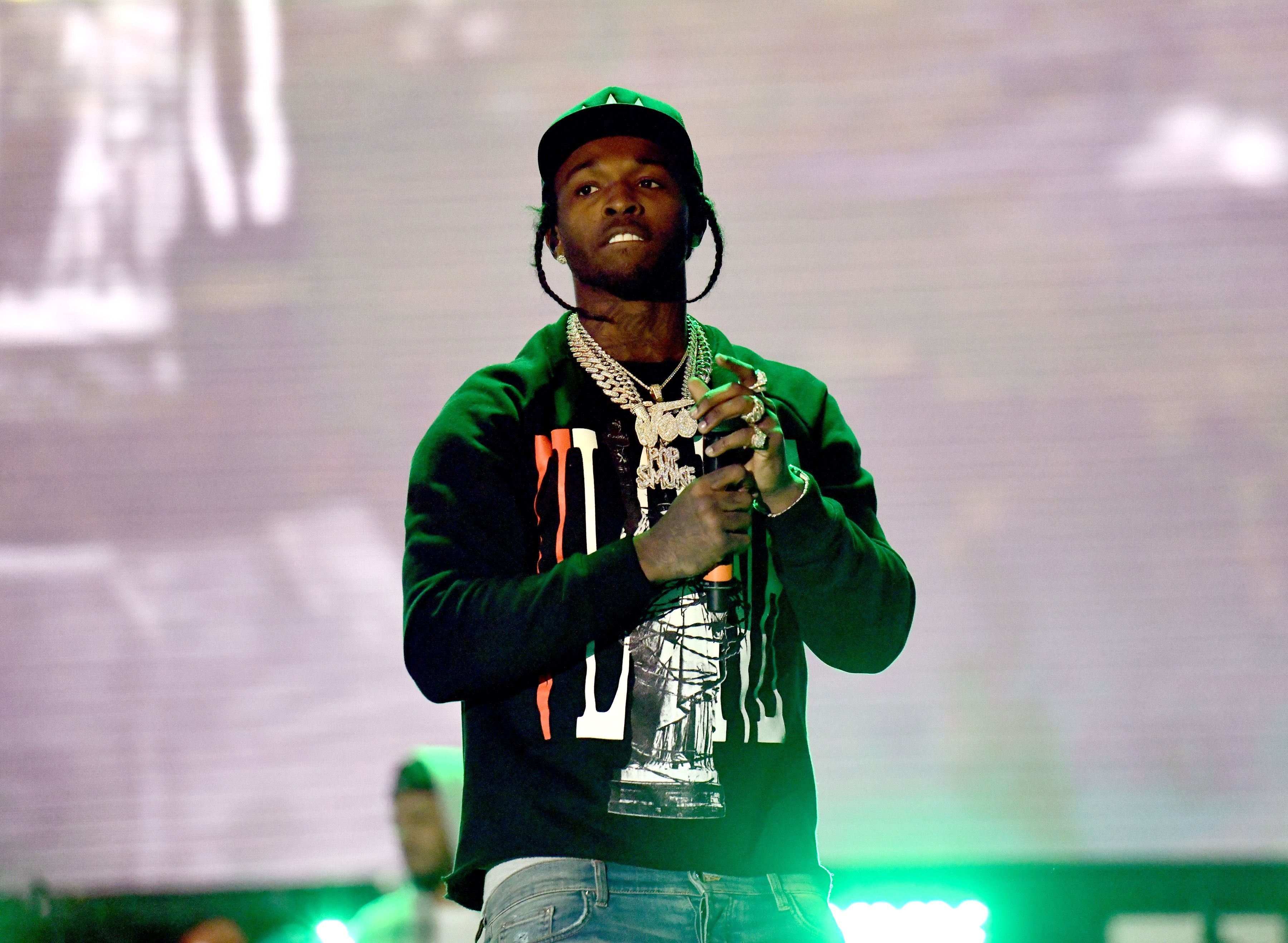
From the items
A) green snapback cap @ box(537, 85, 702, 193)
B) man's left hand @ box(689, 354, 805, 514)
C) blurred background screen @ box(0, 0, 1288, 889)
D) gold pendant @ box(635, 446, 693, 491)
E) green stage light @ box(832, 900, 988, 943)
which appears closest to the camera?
man's left hand @ box(689, 354, 805, 514)

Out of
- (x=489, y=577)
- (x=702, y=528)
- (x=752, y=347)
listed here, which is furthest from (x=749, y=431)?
(x=752, y=347)

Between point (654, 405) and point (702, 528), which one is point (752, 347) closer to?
point (654, 405)

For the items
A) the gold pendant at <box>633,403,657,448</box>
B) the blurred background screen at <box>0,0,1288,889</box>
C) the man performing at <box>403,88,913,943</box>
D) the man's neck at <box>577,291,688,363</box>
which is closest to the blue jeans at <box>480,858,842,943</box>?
the man performing at <box>403,88,913,943</box>

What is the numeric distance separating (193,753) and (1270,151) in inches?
151

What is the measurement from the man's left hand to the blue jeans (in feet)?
1.25

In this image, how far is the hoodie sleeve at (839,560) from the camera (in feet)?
4.56

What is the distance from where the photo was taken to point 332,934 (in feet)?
12.5

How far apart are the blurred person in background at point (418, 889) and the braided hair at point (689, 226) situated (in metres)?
2.37

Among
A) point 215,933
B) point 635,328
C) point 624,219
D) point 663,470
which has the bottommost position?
point 215,933

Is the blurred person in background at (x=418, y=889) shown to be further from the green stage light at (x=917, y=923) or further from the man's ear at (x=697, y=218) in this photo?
the man's ear at (x=697, y=218)

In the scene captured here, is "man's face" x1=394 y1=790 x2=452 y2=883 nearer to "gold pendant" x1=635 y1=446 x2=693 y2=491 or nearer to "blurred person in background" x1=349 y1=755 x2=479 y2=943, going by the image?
"blurred person in background" x1=349 y1=755 x2=479 y2=943

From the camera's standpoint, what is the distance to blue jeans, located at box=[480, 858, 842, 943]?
4.18ft

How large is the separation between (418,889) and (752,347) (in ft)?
6.22

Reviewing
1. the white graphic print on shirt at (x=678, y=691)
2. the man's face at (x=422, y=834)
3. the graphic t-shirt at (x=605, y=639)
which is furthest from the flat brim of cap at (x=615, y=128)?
the man's face at (x=422, y=834)
